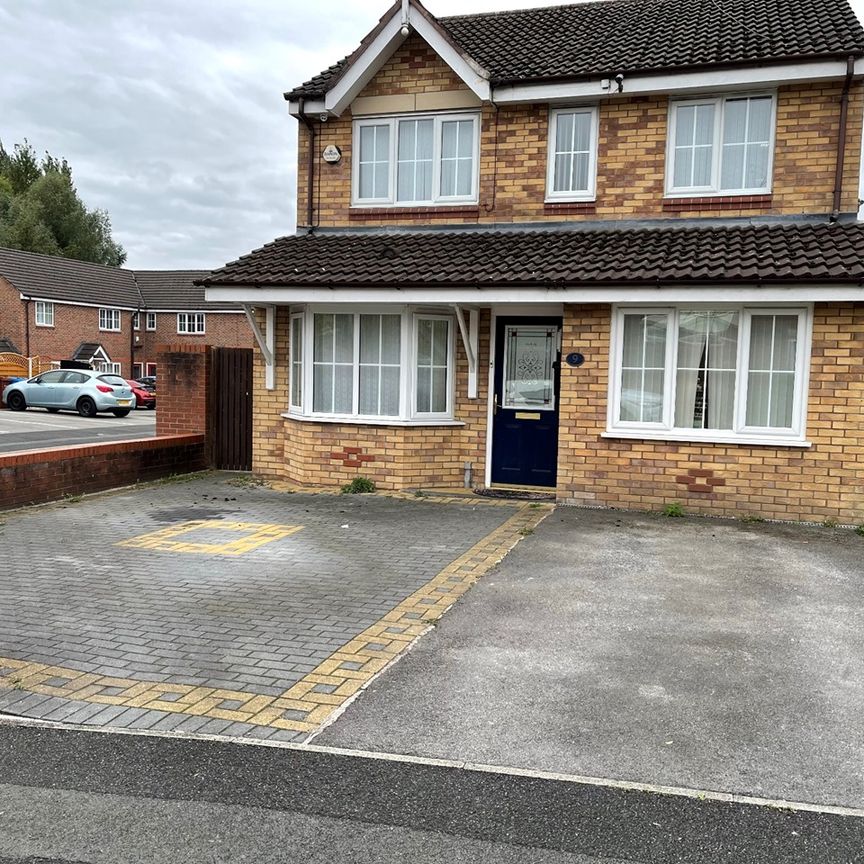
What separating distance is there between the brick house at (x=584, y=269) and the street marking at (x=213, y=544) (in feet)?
8.53

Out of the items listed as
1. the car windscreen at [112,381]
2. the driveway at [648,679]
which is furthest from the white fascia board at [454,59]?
the car windscreen at [112,381]

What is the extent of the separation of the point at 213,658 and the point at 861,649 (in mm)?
4124

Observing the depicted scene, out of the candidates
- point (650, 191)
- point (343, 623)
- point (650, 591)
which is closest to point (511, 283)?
point (650, 191)

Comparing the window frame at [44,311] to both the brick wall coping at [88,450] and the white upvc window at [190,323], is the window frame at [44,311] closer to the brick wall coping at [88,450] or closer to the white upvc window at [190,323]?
the white upvc window at [190,323]

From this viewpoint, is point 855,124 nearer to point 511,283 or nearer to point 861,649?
point 511,283

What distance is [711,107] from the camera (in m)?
11.2

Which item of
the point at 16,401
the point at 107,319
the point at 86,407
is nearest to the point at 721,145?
the point at 86,407

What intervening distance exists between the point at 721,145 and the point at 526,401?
4240 mm

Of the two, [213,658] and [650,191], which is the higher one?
[650,191]

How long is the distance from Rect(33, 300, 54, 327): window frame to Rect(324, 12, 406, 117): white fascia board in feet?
111

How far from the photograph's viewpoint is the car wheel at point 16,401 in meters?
29.6

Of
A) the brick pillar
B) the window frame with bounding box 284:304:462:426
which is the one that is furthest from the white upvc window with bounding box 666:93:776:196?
the brick pillar

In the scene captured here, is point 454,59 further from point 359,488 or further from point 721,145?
point 359,488

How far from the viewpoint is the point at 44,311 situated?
1650 inches
